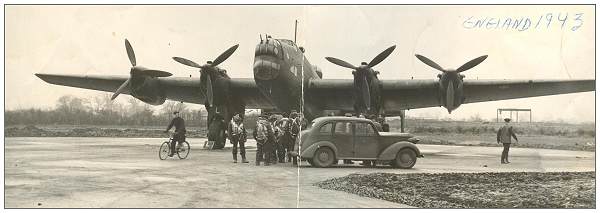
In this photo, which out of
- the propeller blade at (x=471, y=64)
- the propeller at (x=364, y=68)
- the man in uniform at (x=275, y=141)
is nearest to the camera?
the man in uniform at (x=275, y=141)

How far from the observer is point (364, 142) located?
1562cm

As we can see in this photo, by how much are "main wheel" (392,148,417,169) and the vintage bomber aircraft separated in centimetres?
554

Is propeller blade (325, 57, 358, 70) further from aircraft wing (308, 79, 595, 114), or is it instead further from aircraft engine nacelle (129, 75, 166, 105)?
aircraft engine nacelle (129, 75, 166, 105)

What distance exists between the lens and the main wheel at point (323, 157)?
15586 millimetres

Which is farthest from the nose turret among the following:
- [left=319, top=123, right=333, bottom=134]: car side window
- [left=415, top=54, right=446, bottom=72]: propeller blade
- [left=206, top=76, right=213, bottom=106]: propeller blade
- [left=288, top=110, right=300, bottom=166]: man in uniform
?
[left=319, top=123, right=333, bottom=134]: car side window

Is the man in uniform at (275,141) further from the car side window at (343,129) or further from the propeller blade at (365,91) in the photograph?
the propeller blade at (365,91)

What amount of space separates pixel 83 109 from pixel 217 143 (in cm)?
1417

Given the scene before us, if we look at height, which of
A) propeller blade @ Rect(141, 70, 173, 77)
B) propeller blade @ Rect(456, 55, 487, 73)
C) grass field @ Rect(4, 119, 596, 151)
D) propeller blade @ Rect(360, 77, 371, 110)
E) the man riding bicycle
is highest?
propeller blade @ Rect(456, 55, 487, 73)

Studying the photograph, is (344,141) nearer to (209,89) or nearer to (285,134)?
(285,134)

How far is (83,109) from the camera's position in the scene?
1353 inches

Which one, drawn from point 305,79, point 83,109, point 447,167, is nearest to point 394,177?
point 447,167

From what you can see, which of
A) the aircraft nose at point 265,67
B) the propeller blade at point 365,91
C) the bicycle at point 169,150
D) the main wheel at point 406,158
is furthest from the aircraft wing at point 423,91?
the main wheel at point 406,158

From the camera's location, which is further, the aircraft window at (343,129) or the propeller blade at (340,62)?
the propeller blade at (340,62)

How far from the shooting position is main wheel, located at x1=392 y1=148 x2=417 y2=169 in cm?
1597
